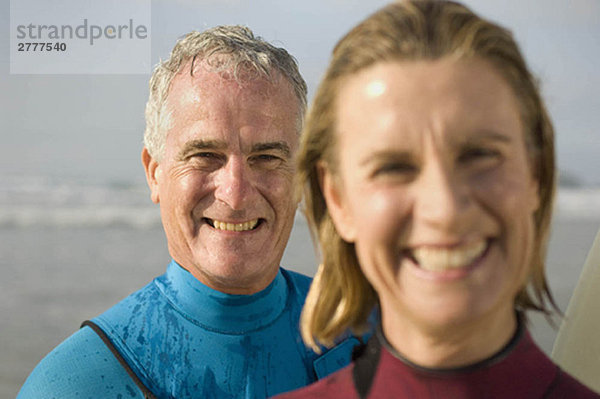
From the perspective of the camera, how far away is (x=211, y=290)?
253cm

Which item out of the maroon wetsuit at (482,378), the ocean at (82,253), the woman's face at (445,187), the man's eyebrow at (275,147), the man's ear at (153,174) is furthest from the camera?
the ocean at (82,253)

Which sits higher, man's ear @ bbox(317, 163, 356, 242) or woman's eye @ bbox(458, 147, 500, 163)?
woman's eye @ bbox(458, 147, 500, 163)

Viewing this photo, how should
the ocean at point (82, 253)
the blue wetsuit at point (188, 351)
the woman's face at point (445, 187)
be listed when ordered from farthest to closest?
the ocean at point (82, 253) < the blue wetsuit at point (188, 351) < the woman's face at point (445, 187)

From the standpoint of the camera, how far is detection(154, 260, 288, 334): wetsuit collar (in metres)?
2.50

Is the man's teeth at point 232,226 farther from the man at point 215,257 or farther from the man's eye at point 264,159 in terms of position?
the man's eye at point 264,159

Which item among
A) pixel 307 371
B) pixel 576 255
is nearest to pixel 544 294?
pixel 307 371

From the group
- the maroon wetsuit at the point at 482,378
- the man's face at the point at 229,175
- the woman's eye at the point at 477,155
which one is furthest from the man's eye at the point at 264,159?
the woman's eye at the point at 477,155

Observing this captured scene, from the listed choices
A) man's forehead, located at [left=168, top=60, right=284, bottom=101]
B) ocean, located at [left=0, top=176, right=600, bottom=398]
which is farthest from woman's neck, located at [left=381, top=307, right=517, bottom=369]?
ocean, located at [left=0, top=176, right=600, bottom=398]

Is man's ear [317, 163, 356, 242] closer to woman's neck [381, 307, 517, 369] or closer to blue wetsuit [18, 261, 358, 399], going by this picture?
woman's neck [381, 307, 517, 369]

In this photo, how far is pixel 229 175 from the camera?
2.43m

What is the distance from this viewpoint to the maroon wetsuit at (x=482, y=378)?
1352 millimetres

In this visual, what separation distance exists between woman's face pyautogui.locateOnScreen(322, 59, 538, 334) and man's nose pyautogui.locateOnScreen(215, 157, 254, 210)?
44.6 inches

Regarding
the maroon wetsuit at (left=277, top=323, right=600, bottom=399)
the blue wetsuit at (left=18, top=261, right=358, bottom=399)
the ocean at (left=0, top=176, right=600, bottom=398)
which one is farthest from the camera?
the ocean at (left=0, top=176, right=600, bottom=398)

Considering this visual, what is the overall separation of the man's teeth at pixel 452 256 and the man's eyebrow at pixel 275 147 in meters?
1.24
